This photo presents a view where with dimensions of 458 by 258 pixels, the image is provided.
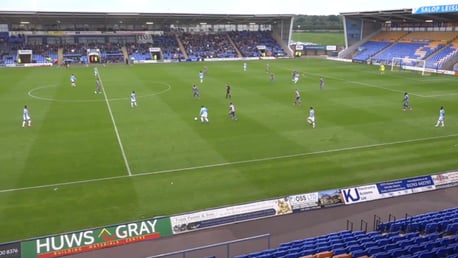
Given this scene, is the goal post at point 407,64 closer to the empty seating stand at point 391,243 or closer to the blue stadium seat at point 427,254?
the empty seating stand at point 391,243

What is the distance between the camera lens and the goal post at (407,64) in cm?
6233

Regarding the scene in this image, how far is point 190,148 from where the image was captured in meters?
24.6

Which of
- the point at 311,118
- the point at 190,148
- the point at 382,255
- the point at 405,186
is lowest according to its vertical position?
the point at 405,186

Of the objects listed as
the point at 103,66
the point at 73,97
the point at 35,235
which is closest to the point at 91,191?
the point at 35,235

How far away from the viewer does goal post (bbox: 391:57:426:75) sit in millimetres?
62325

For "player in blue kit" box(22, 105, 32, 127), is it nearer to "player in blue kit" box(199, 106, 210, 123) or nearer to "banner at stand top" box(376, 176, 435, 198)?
"player in blue kit" box(199, 106, 210, 123)

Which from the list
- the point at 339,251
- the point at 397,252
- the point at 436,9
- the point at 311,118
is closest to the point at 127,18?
the point at 436,9

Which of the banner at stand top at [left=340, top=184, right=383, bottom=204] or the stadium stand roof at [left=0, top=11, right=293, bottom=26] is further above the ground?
the stadium stand roof at [left=0, top=11, right=293, bottom=26]

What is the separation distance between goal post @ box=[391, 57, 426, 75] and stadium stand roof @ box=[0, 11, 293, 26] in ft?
85.1

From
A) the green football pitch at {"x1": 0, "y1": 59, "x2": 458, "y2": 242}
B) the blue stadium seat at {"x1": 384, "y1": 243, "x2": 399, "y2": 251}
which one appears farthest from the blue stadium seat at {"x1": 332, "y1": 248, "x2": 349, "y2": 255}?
the green football pitch at {"x1": 0, "y1": 59, "x2": 458, "y2": 242}

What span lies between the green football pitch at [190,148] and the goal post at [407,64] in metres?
18.6

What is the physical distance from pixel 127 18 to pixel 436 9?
5327 centimetres

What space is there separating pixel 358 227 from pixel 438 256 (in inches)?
193

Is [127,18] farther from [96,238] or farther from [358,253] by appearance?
[358,253]
